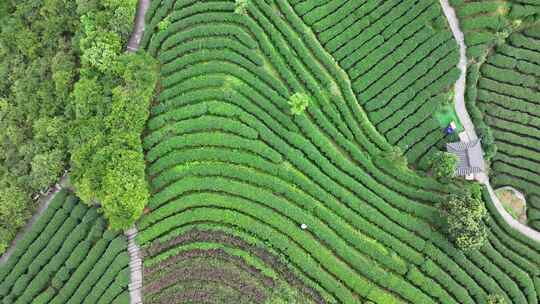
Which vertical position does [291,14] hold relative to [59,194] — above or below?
above

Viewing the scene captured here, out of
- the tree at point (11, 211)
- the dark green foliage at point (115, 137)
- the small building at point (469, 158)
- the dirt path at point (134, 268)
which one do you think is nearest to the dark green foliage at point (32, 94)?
the tree at point (11, 211)

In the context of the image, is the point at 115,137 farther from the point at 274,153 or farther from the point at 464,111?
the point at 464,111

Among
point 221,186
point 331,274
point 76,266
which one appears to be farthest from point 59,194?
point 331,274

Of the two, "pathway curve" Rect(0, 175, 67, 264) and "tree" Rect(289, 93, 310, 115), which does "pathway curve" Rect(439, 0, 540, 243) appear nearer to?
"tree" Rect(289, 93, 310, 115)

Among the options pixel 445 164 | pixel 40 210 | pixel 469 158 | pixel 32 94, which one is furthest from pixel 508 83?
pixel 32 94

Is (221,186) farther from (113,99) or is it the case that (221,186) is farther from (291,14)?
(291,14)
